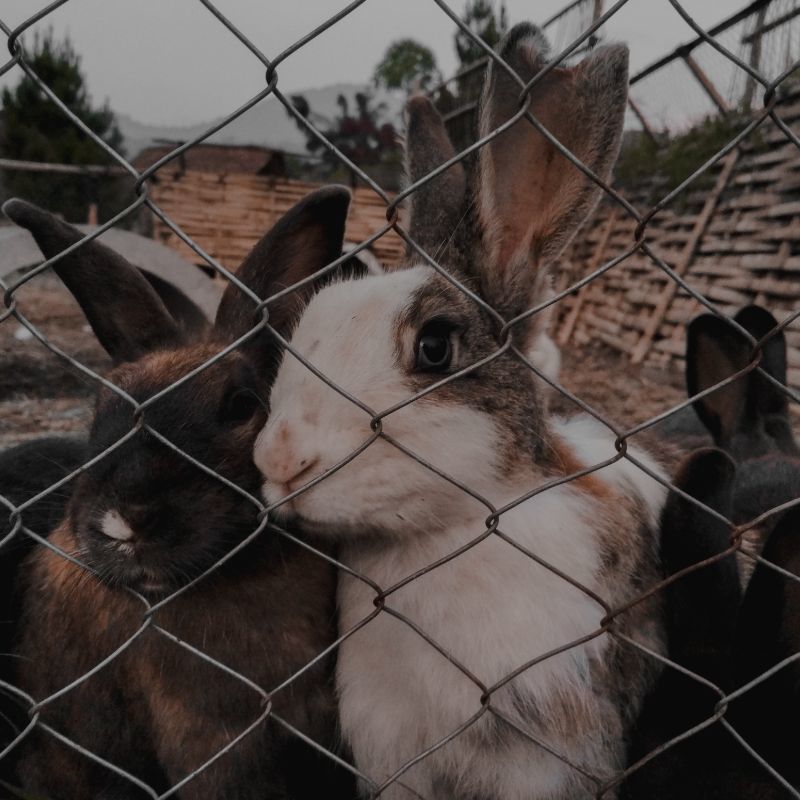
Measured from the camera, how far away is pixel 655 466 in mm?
2338

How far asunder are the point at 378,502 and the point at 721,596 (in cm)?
79

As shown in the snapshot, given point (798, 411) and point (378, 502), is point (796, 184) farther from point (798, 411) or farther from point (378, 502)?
point (378, 502)

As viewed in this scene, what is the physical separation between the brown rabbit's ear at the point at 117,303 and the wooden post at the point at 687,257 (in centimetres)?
725

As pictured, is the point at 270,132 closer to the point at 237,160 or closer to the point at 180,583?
the point at 237,160

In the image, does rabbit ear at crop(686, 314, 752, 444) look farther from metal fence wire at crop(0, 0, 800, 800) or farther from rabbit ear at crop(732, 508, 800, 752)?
rabbit ear at crop(732, 508, 800, 752)

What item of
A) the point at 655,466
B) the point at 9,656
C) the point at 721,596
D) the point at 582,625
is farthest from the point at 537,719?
the point at 9,656

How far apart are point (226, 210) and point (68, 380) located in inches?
197

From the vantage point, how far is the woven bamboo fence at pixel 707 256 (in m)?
7.67

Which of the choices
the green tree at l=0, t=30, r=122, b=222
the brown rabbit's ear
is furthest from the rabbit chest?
the green tree at l=0, t=30, r=122, b=222

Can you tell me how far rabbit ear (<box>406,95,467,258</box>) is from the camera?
2145 millimetres

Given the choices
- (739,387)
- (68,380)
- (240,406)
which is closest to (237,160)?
(68,380)

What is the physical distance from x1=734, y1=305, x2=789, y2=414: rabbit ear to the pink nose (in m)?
1.92

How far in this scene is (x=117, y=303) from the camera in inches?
86.9

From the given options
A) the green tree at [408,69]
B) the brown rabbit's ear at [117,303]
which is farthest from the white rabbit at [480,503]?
the green tree at [408,69]
